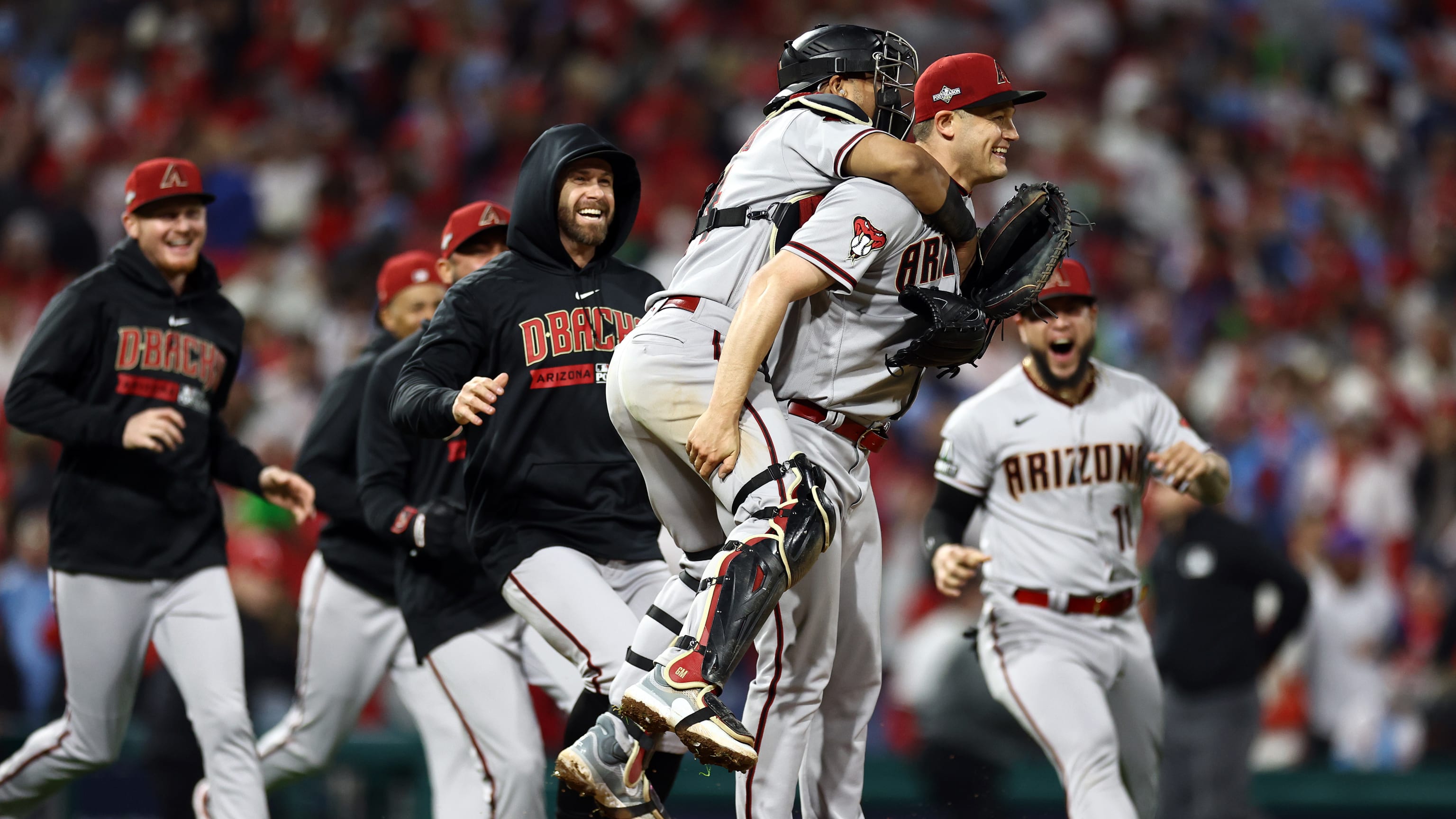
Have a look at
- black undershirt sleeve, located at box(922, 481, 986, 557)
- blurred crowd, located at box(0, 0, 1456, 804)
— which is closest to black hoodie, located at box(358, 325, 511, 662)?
black undershirt sleeve, located at box(922, 481, 986, 557)

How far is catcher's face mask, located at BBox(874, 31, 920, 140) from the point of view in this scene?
4.62m

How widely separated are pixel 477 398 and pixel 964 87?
1.69 metres

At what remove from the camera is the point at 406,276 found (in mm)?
6688

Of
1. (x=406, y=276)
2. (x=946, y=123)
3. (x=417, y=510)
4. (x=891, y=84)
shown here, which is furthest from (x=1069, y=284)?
(x=406, y=276)

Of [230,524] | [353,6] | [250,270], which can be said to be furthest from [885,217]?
[353,6]

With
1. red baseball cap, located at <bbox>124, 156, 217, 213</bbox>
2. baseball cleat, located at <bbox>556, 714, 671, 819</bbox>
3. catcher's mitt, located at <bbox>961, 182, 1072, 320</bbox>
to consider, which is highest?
red baseball cap, located at <bbox>124, 156, 217, 213</bbox>

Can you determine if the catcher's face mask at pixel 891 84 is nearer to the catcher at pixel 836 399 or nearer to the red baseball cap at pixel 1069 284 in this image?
the catcher at pixel 836 399

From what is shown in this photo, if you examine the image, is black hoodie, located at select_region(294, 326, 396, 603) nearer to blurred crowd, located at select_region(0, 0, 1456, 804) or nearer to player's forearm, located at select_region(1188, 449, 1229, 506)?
blurred crowd, located at select_region(0, 0, 1456, 804)

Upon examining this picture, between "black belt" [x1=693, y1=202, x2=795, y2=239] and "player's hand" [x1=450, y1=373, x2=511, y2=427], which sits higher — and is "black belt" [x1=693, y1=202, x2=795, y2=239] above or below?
above

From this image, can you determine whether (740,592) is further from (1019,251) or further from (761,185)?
(1019,251)

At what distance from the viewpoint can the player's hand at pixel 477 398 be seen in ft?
14.7

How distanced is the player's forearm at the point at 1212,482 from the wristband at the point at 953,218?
1.90 metres

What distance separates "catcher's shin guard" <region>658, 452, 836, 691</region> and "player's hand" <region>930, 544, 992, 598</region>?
1.73 m

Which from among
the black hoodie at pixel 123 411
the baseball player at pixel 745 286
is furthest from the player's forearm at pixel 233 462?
the baseball player at pixel 745 286
